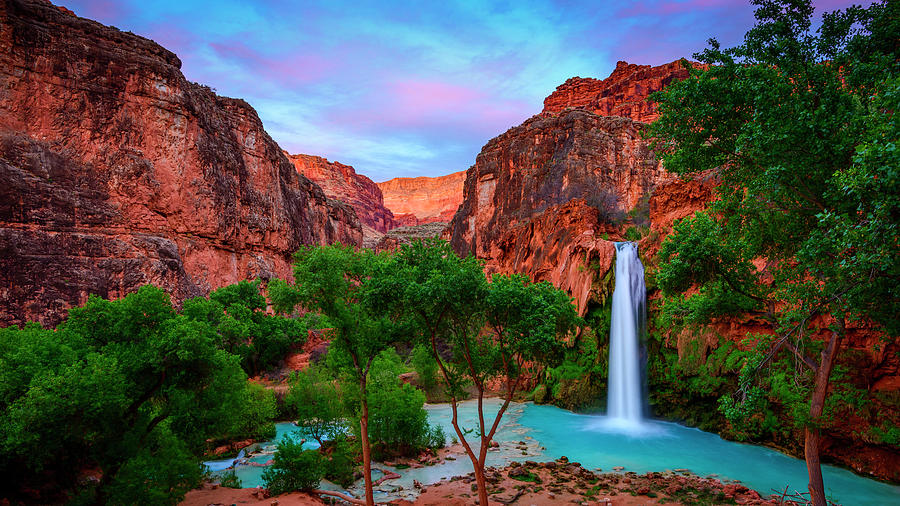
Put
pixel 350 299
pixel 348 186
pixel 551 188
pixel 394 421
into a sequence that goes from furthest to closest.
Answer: pixel 348 186, pixel 551 188, pixel 394 421, pixel 350 299

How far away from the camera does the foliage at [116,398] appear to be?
28.0 feet

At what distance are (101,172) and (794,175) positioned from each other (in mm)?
53134

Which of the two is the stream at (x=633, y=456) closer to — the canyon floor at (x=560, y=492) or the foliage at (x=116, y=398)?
the canyon floor at (x=560, y=492)

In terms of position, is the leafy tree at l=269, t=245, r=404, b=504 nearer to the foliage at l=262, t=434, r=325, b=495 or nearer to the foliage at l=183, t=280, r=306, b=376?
the foliage at l=262, t=434, r=325, b=495

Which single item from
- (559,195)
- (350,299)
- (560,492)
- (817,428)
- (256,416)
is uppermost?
(559,195)

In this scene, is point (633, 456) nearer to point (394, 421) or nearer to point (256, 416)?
point (394, 421)

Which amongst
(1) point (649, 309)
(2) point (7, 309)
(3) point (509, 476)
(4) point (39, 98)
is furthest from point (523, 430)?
(4) point (39, 98)

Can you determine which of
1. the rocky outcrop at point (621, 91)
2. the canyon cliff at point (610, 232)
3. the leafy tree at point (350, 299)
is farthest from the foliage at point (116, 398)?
the rocky outcrop at point (621, 91)

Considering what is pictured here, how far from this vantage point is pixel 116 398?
910 centimetres

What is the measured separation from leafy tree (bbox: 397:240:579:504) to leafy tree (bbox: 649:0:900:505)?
12.1 ft

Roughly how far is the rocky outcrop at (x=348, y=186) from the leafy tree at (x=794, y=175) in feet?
477

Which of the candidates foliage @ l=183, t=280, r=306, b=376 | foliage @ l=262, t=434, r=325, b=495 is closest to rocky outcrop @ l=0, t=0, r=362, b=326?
foliage @ l=183, t=280, r=306, b=376

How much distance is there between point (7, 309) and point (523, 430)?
40741mm

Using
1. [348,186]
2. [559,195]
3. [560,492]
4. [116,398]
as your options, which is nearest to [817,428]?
[560,492]
